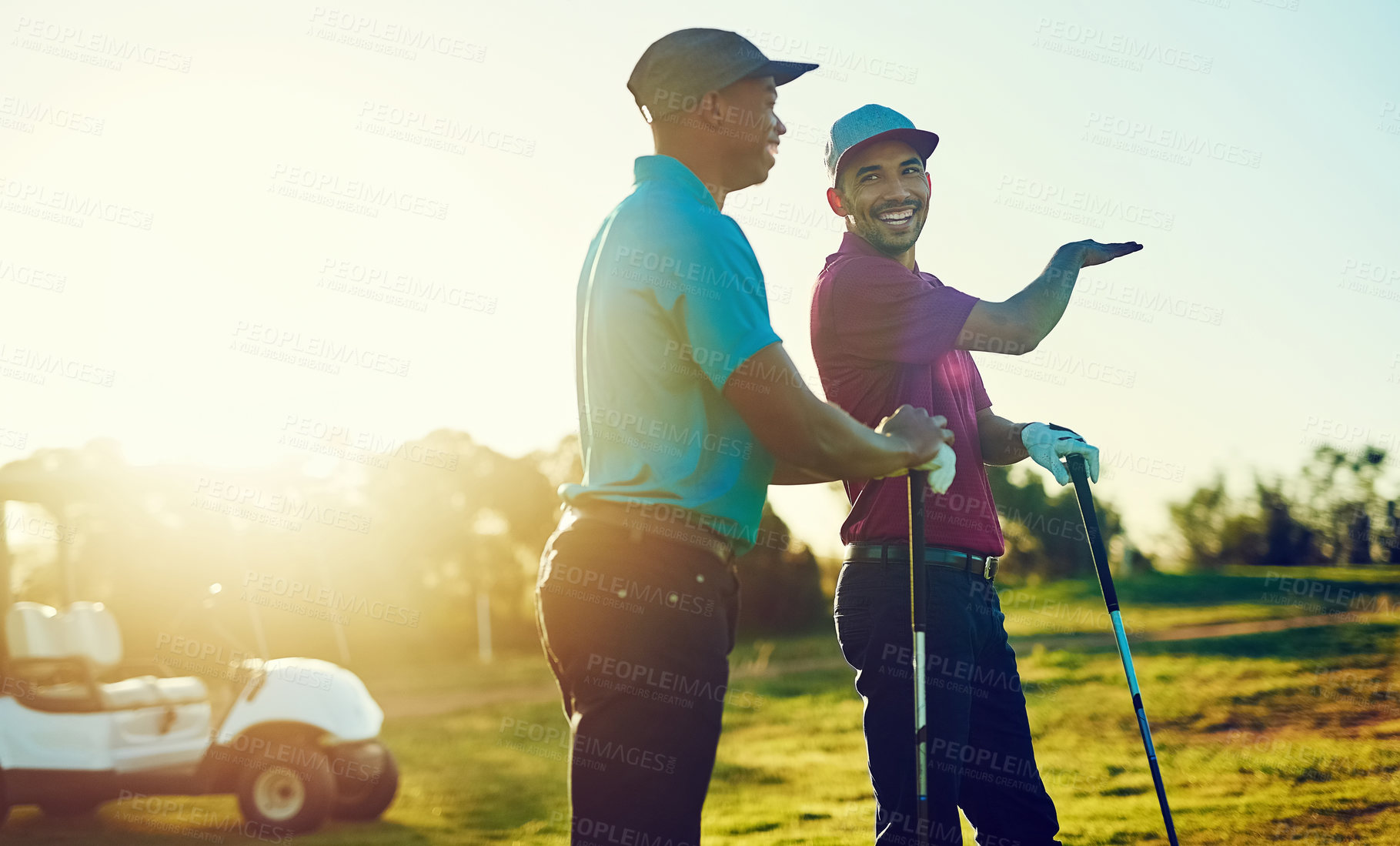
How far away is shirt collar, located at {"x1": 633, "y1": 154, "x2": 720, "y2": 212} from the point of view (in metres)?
2.21

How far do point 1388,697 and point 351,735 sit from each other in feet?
28.4

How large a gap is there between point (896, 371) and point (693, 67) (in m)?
1.14

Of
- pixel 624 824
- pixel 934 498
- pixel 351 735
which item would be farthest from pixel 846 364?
A: pixel 351 735

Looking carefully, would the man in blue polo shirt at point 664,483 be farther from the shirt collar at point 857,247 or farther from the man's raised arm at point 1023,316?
the shirt collar at point 857,247

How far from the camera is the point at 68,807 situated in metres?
7.16

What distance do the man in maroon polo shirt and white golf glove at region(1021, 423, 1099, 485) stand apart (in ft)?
0.78

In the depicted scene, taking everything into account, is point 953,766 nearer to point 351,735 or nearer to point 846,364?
point 846,364

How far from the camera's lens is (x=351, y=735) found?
23.5ft

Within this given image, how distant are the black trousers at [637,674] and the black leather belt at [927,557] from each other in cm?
97

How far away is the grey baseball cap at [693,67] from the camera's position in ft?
7.50

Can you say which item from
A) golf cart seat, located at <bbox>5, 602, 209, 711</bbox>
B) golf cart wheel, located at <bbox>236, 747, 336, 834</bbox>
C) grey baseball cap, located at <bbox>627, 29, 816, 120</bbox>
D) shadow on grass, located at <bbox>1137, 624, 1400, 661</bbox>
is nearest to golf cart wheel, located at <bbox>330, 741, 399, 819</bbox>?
golf cart wheel, located at <bbox>236, 747, 336, 834</bbox>

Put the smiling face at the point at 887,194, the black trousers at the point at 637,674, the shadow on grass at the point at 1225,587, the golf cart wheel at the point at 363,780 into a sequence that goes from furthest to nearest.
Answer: the shadow on grass at the point at 1225,587
the golf cart wheel at the point at 363,780
the smiling face at the point at 887,194
the black trousers at the point at 637,674

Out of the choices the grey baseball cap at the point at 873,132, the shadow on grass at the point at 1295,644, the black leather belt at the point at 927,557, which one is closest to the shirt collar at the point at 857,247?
the grey baseball cap at the point at 873,132

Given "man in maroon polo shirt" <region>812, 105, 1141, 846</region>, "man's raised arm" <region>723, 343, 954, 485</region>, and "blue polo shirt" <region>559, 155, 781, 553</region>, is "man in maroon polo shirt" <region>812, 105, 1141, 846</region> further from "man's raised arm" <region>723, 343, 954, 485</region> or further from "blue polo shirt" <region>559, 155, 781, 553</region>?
"blue polo shirt" <region>559, 155, 781, 553</region>
